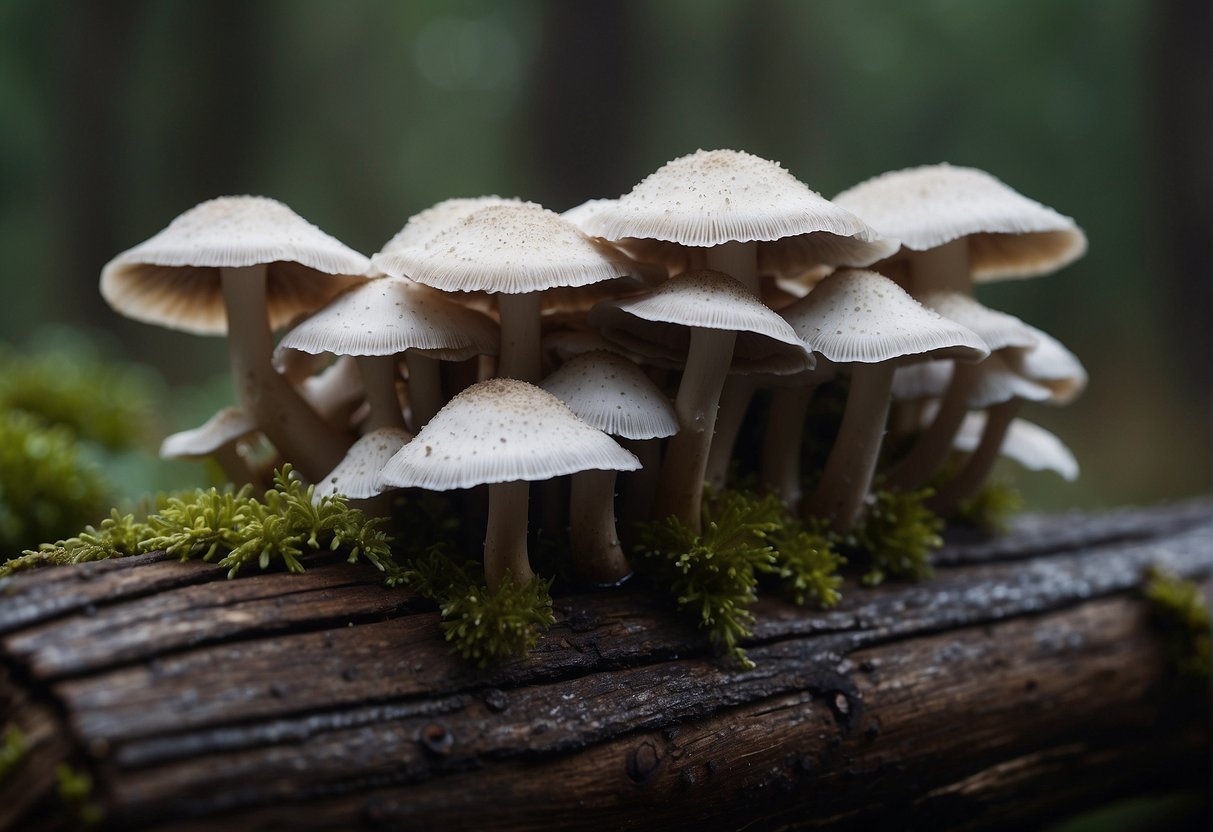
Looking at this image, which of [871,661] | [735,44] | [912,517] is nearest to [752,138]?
[735,44]

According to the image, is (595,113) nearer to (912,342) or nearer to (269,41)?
(269,41)

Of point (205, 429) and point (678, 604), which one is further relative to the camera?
point (205, 429)

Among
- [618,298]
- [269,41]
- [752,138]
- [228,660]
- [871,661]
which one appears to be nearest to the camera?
[228,660]

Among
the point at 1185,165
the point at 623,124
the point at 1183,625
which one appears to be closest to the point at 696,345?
the point at 1183,625

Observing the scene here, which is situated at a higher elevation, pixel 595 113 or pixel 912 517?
pixel 595 113

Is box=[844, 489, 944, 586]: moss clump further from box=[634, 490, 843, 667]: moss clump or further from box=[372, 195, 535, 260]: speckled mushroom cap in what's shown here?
box=[372, 195, 535, 260]: speckled mushroom cap

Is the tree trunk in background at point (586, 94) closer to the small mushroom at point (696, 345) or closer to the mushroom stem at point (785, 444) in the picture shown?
the mushroom stem at point (785, 444)
